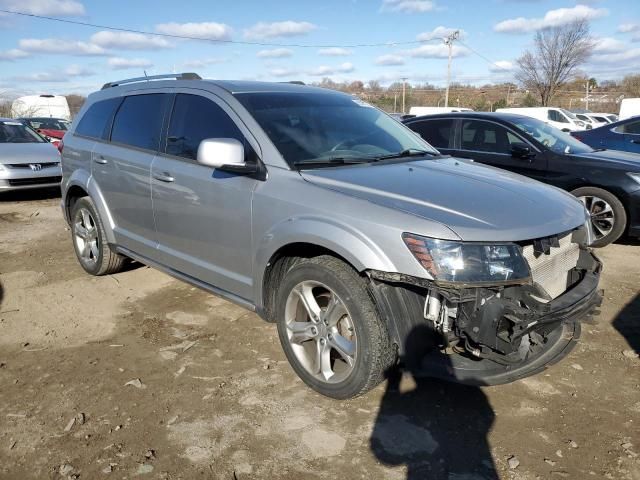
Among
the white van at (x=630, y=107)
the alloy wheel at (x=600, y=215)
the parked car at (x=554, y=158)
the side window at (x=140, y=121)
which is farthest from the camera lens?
the white van at (x=630, y=107)

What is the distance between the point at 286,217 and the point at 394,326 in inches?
35.3

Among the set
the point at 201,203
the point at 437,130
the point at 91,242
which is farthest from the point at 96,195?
the point at 437,130

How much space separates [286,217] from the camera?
3.06 metres

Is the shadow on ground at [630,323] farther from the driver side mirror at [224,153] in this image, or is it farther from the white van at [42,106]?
the white van at [42,106]

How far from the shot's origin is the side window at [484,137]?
682 centimetres

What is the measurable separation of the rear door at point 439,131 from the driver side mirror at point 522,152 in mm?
846

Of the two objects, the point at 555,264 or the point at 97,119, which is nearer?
the point at 555,264

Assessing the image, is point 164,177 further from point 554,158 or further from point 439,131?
point 554,158

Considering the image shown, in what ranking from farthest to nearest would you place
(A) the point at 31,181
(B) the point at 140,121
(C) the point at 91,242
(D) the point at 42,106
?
(D) the point at 42,106
(A) the point at 31,181
(C) the point at 91,242
(B) the point at 140,121

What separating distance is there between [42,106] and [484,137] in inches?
1036

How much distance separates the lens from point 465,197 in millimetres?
2895

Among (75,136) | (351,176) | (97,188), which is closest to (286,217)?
(351,176)

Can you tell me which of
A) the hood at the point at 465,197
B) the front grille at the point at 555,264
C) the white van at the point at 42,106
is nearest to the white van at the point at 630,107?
the hood at the point at 465,197

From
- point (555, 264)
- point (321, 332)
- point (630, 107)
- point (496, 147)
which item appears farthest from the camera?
point (630, 107)
